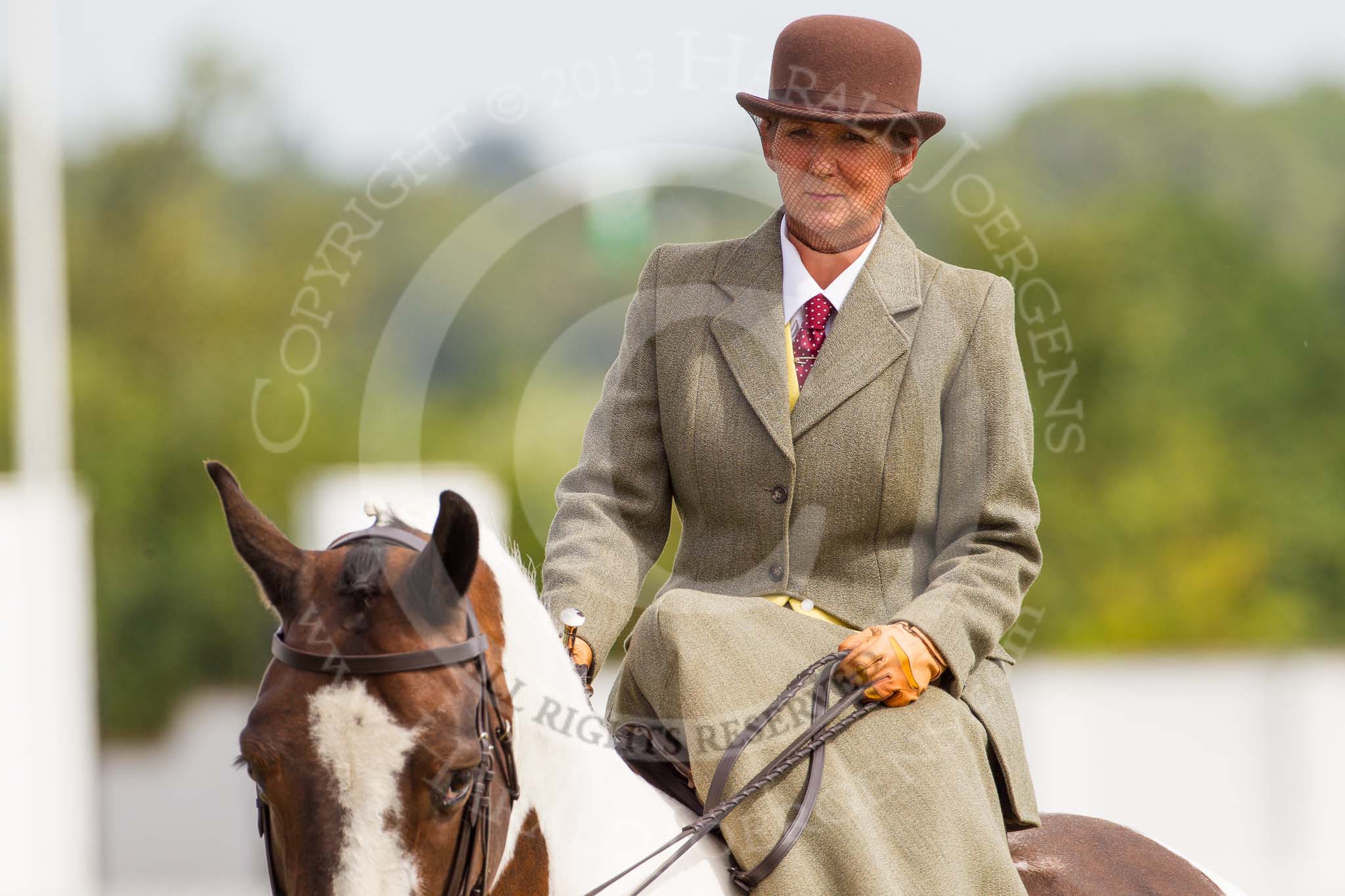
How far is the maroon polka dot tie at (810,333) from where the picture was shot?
3104mm

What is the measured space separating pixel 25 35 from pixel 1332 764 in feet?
39.2

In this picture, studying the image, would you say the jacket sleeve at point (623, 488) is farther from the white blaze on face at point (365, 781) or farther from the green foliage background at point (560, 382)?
the green foliage background at point (560, 382)

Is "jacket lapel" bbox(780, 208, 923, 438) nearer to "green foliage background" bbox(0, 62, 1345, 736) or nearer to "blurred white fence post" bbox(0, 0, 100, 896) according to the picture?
"green foliage background" bbox(0, 62, 1345, 736)

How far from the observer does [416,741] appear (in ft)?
6.89

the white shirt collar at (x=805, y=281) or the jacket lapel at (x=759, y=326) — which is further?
the white shirt collar at (x=805, y=281)

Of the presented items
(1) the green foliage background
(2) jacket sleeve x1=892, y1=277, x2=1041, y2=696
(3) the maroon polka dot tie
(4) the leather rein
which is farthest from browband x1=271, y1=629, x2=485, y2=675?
(1) the green foliage background

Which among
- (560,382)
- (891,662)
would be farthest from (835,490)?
(560,382)

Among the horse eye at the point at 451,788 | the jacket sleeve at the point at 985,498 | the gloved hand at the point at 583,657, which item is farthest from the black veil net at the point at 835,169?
the horse eye at the point at 451,788

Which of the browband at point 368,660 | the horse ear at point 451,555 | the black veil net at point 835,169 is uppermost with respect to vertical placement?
the black veil net at point 835,169

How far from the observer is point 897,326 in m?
3.03

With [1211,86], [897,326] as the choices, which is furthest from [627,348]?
[1211,86]

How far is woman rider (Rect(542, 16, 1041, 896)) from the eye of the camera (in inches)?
108

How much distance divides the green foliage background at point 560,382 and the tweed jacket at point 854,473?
8.67 meters

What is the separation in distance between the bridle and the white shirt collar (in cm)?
116
